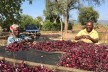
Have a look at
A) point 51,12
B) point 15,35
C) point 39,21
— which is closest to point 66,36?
point 51,12

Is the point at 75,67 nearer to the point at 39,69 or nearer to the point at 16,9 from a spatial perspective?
the point at 39,69

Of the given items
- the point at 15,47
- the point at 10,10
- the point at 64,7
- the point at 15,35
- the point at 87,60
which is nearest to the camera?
the point at 87,60

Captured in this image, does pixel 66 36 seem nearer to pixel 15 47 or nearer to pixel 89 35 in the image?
pixel 89 35

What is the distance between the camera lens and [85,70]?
573cm

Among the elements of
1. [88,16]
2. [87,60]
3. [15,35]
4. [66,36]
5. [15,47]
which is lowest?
[66,36]

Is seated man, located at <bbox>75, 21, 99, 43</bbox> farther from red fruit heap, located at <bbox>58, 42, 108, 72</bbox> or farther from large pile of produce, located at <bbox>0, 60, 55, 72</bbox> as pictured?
large pile of produce, located at <bbox>0, 60, 55, 72</bbox>

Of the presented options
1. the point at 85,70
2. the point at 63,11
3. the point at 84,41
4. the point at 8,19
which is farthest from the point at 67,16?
the point at 85,70

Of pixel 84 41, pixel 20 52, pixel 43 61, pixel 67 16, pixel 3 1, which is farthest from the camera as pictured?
pixel 67 16

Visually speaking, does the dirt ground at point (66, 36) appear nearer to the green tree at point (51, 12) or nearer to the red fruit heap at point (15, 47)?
the red fruit heap at point (15, 47)

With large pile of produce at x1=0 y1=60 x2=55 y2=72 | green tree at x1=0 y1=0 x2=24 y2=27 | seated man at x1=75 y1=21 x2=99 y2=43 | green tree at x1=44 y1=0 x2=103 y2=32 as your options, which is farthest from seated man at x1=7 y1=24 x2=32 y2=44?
green tree at x1=44 y1=0 x2=103 y2=32

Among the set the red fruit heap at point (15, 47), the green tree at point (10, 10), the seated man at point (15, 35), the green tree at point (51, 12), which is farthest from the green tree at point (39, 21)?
the red fruit heap at point (15, 47)

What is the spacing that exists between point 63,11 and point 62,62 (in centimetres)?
4699

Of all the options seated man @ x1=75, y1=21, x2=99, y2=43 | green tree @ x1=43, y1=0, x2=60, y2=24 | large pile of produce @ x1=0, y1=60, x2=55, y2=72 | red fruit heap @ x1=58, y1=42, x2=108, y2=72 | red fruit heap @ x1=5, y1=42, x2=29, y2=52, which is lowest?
large pile of produce @ x1=0, y1=60, x2=55, y2=72

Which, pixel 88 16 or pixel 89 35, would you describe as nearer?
pixel 89 35
